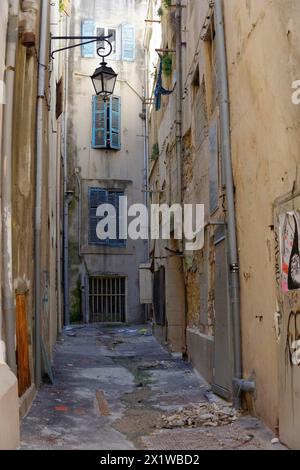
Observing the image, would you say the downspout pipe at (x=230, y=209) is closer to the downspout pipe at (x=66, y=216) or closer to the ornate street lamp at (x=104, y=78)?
the ornate street lamp at (x=104, y=78)

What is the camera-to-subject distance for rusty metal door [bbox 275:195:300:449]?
500 cm

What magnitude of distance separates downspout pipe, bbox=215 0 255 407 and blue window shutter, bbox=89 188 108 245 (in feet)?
42.8

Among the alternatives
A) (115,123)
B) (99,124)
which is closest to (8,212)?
(99,124)

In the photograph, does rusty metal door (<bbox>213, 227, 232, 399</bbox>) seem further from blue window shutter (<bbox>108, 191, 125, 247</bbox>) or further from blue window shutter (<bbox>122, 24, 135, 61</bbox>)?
blue window shutter (<bbox>122, 24, 135, 61</bbox>)

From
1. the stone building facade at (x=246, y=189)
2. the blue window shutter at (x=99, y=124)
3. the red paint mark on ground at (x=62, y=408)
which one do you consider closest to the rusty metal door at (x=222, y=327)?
the stone building facade at (x=246, y=189)

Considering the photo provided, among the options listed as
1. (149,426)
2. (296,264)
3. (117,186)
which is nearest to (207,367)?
(149,426)

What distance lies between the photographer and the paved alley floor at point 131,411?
18.1ft

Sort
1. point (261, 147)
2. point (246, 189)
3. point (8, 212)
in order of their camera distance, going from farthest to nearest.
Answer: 1. point (246, 189)
2. point (261, 147)
3. point (8, 212)

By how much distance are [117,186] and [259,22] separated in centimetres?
1483

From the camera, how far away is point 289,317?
523cm

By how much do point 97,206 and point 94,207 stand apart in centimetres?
11

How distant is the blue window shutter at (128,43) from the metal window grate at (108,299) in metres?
8.29

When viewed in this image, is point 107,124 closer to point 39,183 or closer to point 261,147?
point 39,183

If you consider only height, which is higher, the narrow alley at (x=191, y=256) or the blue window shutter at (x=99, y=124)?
the blue window shutter at (x=99, y=124)
